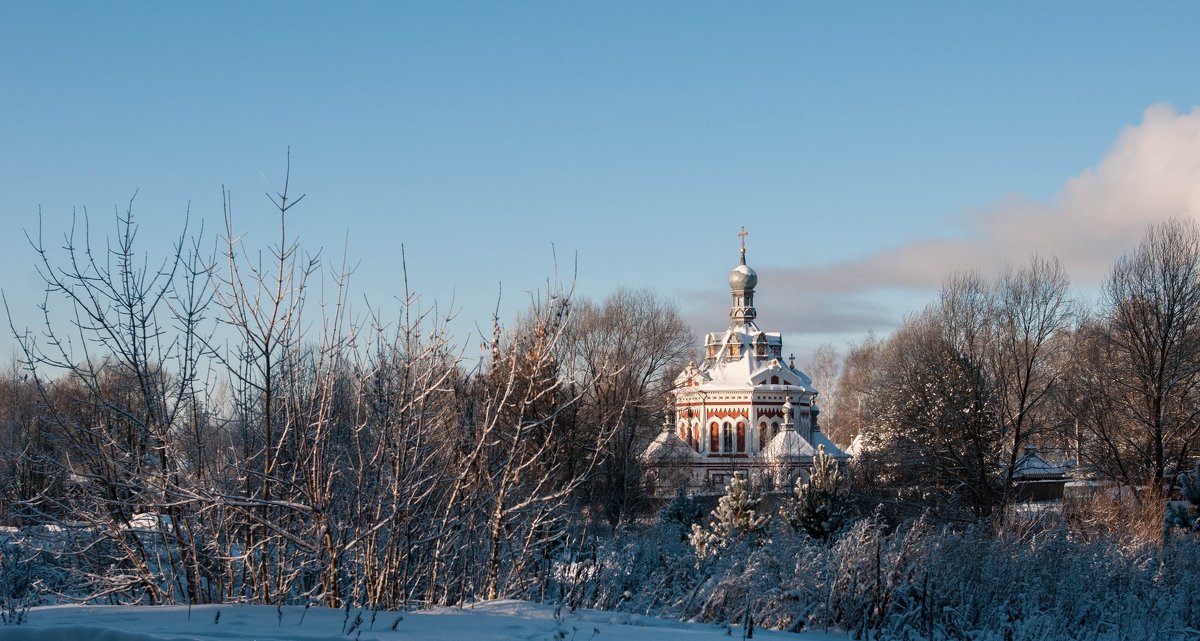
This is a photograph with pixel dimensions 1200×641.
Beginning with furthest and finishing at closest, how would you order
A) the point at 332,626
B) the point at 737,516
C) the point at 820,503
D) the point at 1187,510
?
the point at 820,503, the point at 737,516, the point at 1187,510, the point at 332,626

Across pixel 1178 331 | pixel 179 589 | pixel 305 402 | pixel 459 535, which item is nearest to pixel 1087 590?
pixel 459 535

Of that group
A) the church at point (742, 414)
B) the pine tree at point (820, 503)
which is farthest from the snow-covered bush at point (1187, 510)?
the church at point (742, 414)

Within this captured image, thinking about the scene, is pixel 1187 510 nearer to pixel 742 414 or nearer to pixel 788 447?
pixel 788 447

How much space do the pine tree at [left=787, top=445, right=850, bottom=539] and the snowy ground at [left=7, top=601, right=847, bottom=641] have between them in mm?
14348

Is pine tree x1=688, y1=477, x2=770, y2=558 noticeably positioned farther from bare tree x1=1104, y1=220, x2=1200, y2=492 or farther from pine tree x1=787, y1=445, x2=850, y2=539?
bare tree x1=1104, y1=220, x2=1200, y2=492

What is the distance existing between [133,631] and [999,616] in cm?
654

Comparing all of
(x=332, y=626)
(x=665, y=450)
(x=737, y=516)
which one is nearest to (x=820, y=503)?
(x=737, y=516)

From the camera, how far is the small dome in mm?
61938

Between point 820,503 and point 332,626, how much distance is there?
16813 mm

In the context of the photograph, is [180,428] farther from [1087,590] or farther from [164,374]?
[1087,590]

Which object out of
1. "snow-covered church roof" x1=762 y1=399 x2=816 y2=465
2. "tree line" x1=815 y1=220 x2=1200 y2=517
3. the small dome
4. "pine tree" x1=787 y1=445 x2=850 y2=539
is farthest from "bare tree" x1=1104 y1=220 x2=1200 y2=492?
the small dome

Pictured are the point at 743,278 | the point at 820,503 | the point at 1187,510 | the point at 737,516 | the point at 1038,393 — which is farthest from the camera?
the point at 743,278

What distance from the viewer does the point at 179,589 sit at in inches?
331

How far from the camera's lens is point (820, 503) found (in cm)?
2188
